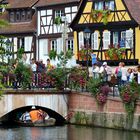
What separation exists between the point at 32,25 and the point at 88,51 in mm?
11980

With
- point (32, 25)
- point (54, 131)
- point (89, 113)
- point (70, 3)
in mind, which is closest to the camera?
point (54, 131)

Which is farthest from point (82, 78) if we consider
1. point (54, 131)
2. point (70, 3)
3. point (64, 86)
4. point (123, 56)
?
point (70, 3)

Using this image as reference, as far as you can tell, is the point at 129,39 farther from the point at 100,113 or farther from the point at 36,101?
the point at 100,113

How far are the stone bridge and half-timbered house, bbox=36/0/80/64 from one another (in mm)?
16154

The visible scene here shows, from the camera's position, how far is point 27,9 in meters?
56.3

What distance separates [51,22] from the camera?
54312mm

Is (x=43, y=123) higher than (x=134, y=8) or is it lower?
lower

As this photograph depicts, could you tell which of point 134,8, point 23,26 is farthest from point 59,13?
point 134,8

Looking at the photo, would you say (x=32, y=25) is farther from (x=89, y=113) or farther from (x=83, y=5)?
(x=89, y=113)

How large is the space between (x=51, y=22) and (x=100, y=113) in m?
21.2

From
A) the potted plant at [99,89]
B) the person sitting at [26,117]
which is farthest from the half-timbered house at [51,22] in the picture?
the potted plant at [99,89]

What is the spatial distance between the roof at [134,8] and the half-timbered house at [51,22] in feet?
25.0

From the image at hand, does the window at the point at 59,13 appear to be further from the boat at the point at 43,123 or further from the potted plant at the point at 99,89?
the potted plant at the point at 99,89

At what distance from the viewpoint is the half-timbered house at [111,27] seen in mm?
44656
